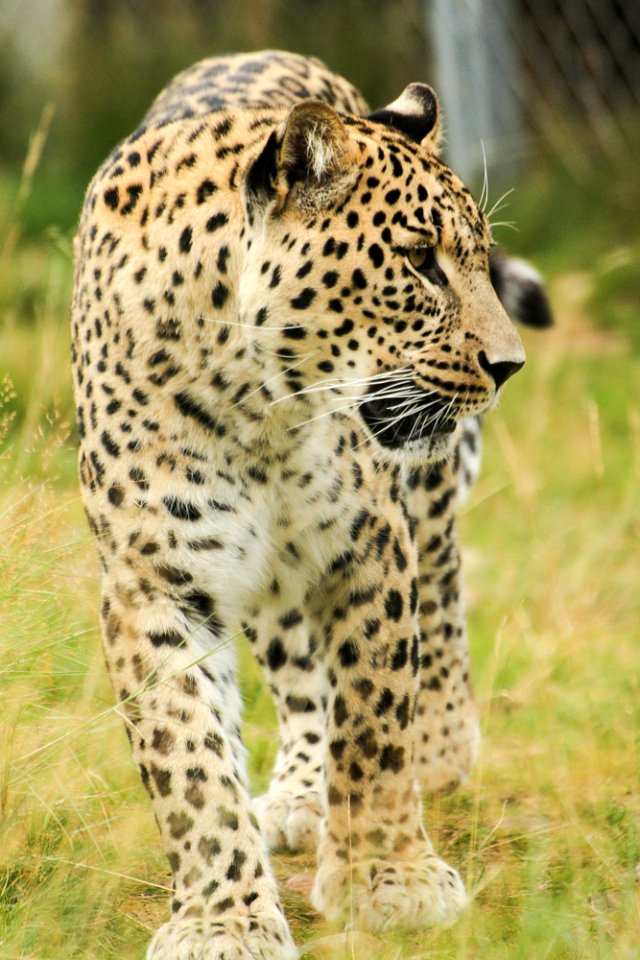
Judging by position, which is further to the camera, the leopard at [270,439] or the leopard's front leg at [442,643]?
the leopard's front leg at [442,643]

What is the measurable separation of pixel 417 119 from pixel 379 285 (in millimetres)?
693

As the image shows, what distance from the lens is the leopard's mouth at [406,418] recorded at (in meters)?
3.77

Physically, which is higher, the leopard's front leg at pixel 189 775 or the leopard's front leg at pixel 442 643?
the leopard's front leg at pixel 189 775

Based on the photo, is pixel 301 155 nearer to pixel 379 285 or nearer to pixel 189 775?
pixel 379 285

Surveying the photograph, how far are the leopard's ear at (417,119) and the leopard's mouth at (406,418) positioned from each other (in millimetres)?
737

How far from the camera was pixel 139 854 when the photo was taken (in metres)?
3.99

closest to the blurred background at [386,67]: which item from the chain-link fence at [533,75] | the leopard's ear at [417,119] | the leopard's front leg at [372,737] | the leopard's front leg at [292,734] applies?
the chain-link fence at [533,75]

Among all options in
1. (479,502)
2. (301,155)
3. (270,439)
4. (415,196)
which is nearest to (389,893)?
(270,439)

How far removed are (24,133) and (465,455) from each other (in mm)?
7175

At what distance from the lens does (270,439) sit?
3840 mm

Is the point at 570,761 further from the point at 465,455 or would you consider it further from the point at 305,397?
the point at 305,397

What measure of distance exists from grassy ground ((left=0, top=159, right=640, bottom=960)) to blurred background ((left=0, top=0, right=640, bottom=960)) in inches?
0.5

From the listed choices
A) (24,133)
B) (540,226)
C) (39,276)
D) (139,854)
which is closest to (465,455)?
(139,854)

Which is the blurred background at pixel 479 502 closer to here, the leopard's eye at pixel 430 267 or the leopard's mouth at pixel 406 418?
the leopard's eye at pixel 430 267
